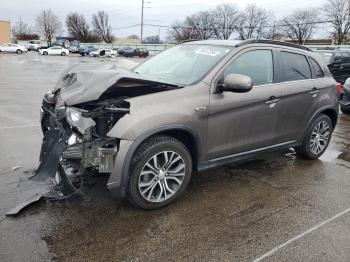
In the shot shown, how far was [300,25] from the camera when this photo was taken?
240 ft

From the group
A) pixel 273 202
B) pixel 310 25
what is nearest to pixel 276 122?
pixel 273 202

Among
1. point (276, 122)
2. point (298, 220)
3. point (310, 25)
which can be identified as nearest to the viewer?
point (298, 220)

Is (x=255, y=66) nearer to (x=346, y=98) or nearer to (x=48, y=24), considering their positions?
(x=346, y=98)

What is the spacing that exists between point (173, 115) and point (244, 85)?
82 cm

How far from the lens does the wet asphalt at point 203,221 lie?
2.98 meters

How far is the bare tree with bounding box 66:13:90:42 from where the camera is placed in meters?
96.4

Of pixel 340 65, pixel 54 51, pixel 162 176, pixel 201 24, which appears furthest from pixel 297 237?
pixel 201 24

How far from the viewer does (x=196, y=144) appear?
12.4 feet

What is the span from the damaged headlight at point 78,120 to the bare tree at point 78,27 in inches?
3882

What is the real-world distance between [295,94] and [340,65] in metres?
10.9

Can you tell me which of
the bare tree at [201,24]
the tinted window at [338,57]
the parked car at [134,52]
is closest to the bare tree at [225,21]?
the bare tree at [201,24]

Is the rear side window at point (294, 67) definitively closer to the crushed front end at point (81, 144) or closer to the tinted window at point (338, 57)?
the crushed front end at point (81, 144)

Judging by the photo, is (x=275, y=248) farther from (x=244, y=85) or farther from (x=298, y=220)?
(x=244, y=85)

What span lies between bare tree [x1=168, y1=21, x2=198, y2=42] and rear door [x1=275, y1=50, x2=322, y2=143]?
2955 inches
